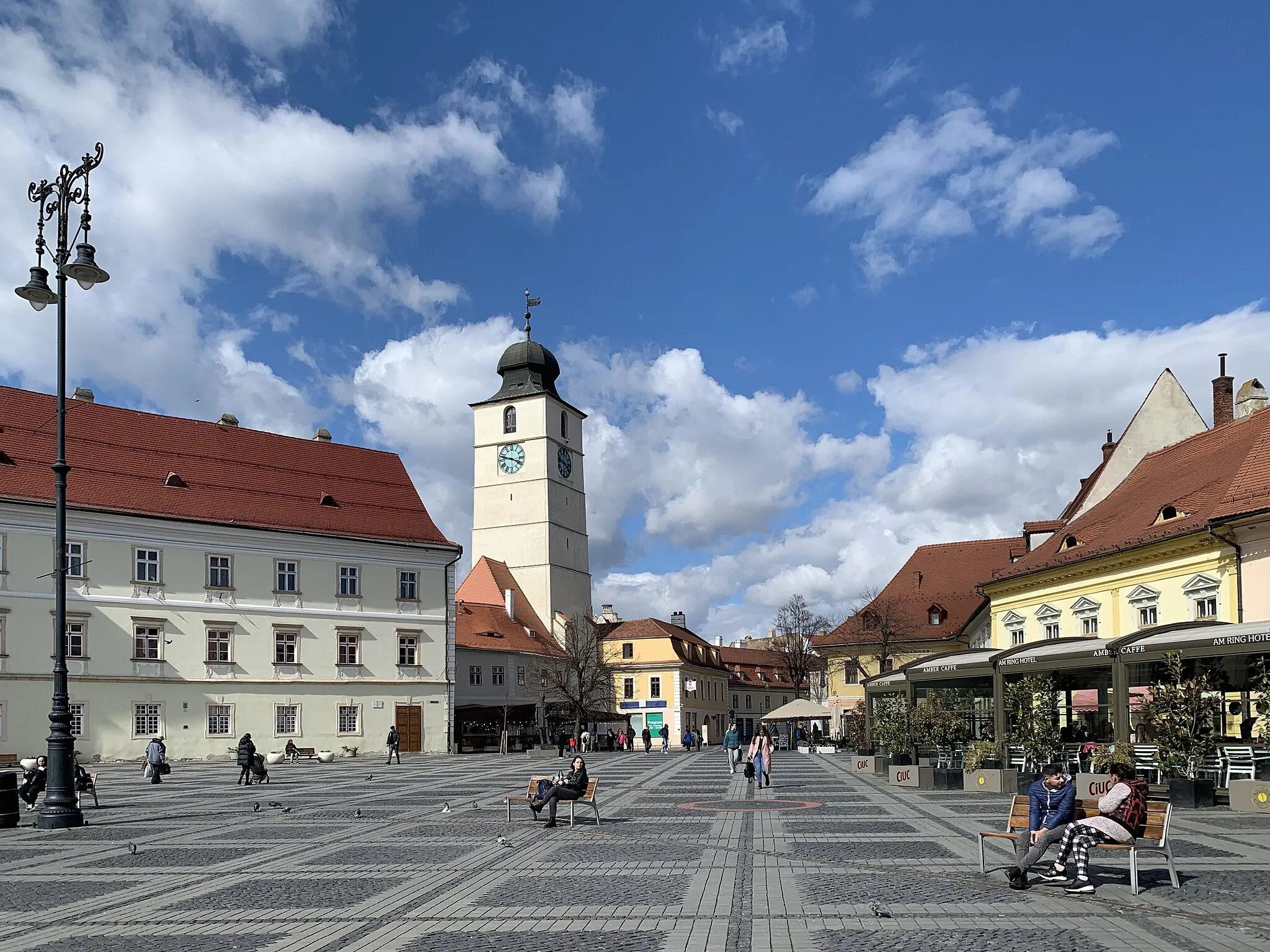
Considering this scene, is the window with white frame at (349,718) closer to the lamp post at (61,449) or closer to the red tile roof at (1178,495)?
the red tile roof at (1178,495)

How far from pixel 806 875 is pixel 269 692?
1639 inches

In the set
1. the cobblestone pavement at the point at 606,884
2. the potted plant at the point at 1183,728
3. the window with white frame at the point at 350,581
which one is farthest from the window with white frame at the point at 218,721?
the potted plant at the point at 1183,728

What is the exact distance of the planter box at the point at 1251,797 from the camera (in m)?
19.1

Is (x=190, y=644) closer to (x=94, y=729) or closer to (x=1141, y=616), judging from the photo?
(x=94, y=729)

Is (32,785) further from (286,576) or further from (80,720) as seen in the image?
(286,576)

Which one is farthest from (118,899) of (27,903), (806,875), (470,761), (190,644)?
(190,644)

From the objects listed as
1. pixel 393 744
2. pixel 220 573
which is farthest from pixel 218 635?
pixel 393 744

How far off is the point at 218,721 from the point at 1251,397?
3990cm

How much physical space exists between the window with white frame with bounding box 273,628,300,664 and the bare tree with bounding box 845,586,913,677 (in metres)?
29.2

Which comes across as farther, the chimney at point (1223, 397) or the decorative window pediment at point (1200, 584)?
the chimney at point (1223, 397)

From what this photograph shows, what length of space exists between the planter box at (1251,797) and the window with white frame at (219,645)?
39.8 m

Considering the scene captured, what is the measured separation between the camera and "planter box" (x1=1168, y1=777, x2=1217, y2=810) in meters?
20.2

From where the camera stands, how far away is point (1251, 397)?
42.2 meters

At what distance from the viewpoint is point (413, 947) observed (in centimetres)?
949
